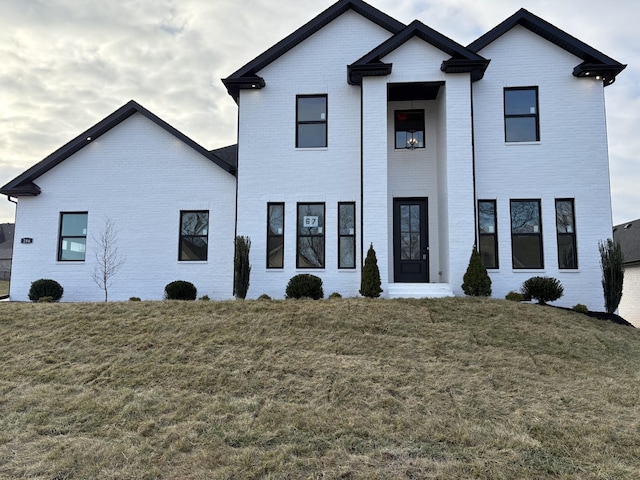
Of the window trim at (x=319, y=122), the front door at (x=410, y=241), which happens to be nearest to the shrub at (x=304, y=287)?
the front door at (x=410, y=241)

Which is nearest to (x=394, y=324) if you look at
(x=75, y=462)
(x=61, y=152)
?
(x=75, y=462)

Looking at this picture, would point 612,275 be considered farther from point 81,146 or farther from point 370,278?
point 81,146

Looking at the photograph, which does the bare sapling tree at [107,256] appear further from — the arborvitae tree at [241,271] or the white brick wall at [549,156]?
→ the white brick wall at [549,156]

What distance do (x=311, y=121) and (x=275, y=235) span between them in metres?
3.47

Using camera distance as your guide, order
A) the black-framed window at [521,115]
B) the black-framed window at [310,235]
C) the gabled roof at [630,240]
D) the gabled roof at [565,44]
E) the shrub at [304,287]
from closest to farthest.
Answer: the shrub at [304,287]
the gabled roof at [565,44]
the black-framed window at [521,115]
the black-framed window at [310,235]
the gabled roof at [630,240]

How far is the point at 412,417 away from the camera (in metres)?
5.04

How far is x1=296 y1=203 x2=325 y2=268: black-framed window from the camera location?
1230cm

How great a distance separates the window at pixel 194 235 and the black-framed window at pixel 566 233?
982cm

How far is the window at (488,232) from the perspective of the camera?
11875 mm

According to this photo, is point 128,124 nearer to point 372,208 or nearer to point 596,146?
point 372,208

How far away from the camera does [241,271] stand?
11680 millimetres

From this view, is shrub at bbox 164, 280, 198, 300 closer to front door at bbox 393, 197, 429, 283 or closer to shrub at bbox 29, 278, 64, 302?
shrub at bbox 29, 278, 64, 302

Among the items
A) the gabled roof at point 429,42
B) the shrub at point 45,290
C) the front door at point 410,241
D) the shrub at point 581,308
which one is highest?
the gabled roof at point 429,42

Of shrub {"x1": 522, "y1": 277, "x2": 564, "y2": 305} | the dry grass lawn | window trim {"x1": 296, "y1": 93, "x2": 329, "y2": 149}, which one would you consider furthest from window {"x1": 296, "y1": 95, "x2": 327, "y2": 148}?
shrub {"x1": 522, "y1": 277, "x2": 564, "y2": 305}
